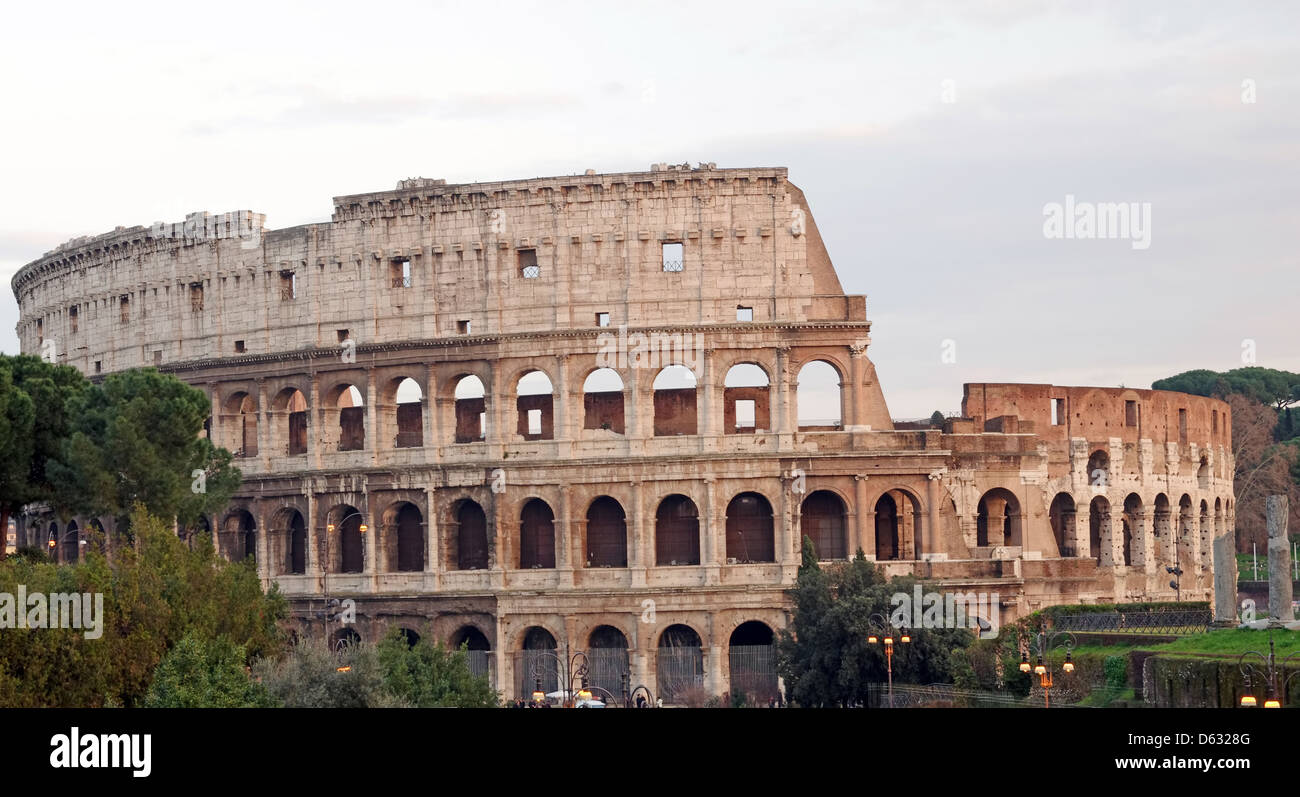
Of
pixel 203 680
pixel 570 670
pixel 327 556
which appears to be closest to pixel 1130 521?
pixel 570 670

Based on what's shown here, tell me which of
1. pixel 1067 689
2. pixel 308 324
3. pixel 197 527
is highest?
pixel 308 324

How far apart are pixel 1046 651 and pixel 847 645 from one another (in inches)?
213

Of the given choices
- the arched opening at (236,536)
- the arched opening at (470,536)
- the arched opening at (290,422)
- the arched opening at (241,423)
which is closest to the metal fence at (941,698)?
the arched opening at (470,536)

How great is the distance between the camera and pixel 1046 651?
48125mm

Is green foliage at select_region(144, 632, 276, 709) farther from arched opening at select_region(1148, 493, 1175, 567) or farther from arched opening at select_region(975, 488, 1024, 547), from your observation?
arched opening at select_region(1148, 493, 1175, 567)

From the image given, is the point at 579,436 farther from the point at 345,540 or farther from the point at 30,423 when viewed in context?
the point at 30,423

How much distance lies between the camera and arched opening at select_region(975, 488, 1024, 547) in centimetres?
6031

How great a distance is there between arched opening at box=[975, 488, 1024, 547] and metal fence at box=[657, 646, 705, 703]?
1129cm

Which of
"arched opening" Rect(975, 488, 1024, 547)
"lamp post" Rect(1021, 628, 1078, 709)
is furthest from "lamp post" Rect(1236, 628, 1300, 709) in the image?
"arched opening" Rect(975, 488, 1024, 547)

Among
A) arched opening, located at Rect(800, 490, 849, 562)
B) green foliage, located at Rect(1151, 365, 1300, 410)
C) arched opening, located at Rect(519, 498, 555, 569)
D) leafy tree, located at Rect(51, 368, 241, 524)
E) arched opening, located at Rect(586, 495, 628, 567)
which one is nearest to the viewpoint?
leafy tree, located at Rect(51, 368, 241, 524)
